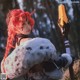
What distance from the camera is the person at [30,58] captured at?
3262mm

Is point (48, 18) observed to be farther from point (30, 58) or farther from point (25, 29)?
point (30, 58)

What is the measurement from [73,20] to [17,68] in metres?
12.1

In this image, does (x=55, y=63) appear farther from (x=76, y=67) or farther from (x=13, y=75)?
(x=76, y=67)

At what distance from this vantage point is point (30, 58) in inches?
128

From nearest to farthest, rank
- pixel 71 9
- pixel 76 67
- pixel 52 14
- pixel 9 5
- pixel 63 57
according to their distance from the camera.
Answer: pixel 63 57
pixel 76 67
pixel 52 14
pixel 71 9
pixel 9 5

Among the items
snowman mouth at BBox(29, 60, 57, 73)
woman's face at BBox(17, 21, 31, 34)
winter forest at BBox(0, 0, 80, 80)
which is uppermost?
woman's face at BBox(17, 21, 31, 34)

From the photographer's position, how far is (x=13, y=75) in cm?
330

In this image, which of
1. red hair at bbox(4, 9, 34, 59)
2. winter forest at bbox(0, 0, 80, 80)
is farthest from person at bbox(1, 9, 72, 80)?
winter forest at bbox(0, 0, 80, 80)

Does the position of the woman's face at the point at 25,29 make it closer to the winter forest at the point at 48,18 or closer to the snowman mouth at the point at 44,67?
the snowman mouth at the point at 44,67

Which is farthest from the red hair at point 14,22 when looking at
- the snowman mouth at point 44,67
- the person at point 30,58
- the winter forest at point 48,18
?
the winter forest at point 48,18

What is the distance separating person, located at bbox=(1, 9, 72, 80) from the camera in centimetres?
326

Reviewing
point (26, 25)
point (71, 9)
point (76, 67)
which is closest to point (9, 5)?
point (71, 9)

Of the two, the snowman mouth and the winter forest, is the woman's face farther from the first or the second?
the winter forest

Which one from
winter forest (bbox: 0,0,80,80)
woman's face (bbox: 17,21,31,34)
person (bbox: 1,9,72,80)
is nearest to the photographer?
person (bbox: 1,9,72,80)
